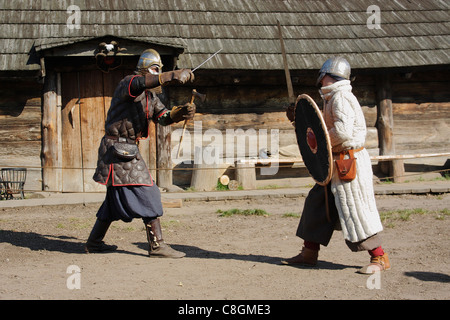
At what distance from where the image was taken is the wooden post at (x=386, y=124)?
10.3 m

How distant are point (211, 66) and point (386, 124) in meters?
3.40

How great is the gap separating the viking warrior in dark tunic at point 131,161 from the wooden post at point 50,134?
14.1 feet

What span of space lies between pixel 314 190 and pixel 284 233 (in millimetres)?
1652

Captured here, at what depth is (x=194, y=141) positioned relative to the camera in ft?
31.7

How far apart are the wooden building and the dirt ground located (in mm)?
2073

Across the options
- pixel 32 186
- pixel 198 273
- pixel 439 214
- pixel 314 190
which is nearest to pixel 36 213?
pixel 32 186

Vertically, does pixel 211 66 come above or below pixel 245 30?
below

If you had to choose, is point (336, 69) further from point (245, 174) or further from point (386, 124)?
point (386, 124)

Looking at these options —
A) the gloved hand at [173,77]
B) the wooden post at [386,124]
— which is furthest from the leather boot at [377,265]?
the wooden post at [386,124]

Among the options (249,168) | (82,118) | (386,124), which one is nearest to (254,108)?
(249,168)

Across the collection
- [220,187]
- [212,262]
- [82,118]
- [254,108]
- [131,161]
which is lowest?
[212,262]

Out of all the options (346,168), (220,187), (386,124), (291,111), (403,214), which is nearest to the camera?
(346,168)

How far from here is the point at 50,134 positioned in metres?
9.07

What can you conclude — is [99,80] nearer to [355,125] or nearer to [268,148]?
[268,148]
